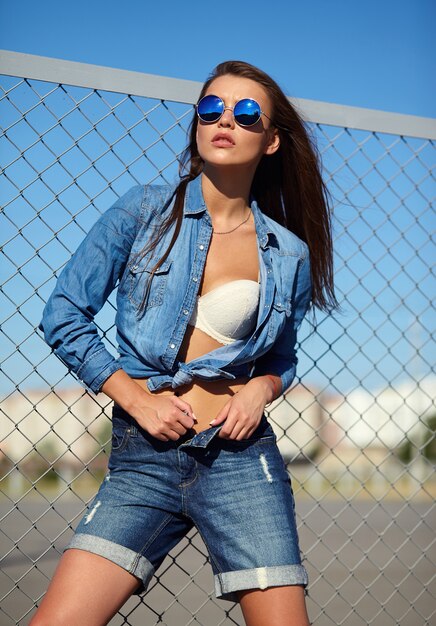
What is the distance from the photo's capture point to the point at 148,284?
2.22 meters

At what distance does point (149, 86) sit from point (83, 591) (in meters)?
1.77

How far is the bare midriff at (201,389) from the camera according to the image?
7.25 feet

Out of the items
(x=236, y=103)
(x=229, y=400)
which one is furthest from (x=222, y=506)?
(x=236, y=103)

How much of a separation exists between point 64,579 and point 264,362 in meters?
0.89

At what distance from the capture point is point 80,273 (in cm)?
216

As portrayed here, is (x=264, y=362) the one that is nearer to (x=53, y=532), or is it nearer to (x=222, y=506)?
(x=222, y=506)

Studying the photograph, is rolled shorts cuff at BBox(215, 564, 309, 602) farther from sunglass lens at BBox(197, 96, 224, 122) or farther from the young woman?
sunglass lens at BBox(197, 96, 224, 122)

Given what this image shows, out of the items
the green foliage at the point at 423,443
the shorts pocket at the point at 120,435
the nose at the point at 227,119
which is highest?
the nose at the point at 227,119

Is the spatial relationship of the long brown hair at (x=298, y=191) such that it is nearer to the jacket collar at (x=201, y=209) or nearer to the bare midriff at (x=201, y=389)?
the jacket collar at (x=201, y=209)

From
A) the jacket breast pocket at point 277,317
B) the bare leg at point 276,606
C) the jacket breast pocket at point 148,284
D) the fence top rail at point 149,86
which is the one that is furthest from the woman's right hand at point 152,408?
the fence top rail at point 149,86

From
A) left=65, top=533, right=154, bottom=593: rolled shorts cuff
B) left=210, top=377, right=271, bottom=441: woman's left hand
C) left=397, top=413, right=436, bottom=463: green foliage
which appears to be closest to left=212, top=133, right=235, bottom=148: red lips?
left=210, top=377, right=271, bottom=441: woman's left hand

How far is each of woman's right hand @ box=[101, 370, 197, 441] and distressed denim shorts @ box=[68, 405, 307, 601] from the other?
7 cm

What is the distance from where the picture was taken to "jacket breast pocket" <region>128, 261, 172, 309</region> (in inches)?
87.5

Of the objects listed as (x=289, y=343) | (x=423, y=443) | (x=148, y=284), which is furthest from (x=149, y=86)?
(x=423, y=443)
